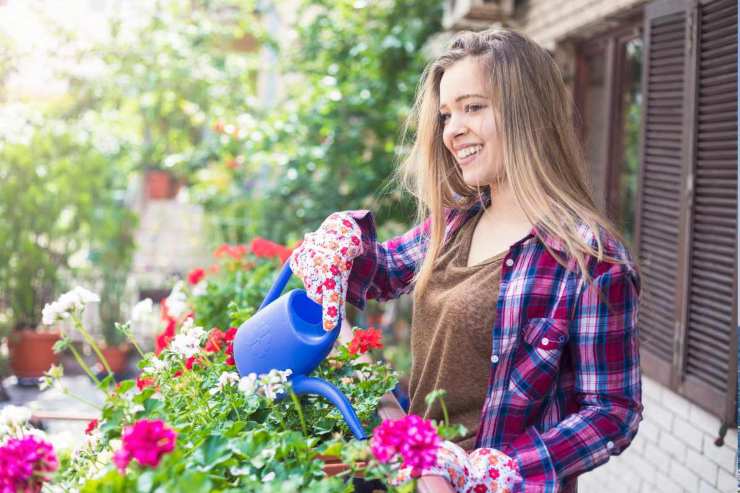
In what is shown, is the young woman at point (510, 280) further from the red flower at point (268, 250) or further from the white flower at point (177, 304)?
the red flower at point (268, 250)

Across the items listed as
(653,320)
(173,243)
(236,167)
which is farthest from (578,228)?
(173,243)

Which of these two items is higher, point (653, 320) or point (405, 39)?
point (405, 39)

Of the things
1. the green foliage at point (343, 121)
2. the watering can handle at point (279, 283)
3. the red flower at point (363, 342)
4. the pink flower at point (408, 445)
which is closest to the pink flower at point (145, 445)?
the pink flower at point (408, 445)

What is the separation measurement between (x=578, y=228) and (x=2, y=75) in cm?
614

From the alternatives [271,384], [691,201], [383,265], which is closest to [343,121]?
[691,201]

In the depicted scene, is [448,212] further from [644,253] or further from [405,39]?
[405,39]

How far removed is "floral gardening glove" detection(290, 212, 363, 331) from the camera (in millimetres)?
1589

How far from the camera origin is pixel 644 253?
3.29 metres

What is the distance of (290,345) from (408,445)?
0.48m

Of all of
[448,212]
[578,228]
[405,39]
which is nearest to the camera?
[578,228]

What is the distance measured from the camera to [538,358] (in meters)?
1.46

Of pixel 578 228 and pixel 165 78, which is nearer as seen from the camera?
pixel 578 228

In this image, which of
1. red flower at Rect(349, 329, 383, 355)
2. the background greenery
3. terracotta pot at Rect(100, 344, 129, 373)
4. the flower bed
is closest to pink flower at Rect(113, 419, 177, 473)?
the flower bed

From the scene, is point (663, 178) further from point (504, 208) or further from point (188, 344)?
point (188, 344)
